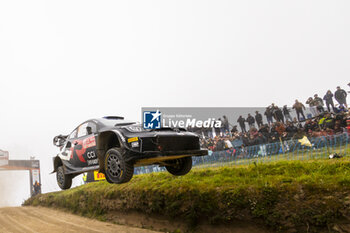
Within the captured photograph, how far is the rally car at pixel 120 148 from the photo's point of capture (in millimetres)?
4648

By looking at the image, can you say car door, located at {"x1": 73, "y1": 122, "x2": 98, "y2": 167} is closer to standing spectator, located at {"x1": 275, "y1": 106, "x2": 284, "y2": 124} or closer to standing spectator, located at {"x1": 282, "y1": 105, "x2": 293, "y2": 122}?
standing spectator, located at {"x1": 282, "y1": 105, "x2": 293, "y2": 122}

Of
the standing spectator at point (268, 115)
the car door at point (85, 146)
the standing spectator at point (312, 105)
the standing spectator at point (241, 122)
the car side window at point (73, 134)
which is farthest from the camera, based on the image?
the standing spectator at point (241, 122)

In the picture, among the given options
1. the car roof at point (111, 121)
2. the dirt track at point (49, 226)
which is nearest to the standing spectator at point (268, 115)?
the dirt track at point (49, 226)

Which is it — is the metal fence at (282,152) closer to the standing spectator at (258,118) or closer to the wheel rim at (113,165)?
the standing spectator at (258,118)

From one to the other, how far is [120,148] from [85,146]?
1.01m

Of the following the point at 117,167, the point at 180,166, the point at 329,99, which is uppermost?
the point at 329,99

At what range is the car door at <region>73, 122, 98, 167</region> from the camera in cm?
523

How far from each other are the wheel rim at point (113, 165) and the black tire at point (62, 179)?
66.7 inches

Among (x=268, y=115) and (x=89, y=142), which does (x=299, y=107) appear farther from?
(x=89, y=142)

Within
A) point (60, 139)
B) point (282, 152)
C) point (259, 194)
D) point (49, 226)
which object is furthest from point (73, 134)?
point (49, 226)

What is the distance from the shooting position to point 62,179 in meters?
6.21

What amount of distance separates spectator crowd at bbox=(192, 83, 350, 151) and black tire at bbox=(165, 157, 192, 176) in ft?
39.4

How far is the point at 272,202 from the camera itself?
34.8ft

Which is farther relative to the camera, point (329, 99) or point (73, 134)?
point (329, 99)
